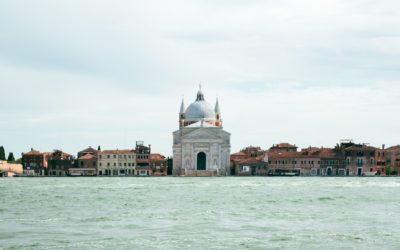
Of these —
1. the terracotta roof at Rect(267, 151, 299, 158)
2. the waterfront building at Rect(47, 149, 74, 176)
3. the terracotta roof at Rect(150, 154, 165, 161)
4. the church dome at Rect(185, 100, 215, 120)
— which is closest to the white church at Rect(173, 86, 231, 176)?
the terracotta roof at Rect(150, 154, 165, 161)

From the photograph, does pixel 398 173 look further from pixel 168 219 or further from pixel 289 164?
pixel 168 219

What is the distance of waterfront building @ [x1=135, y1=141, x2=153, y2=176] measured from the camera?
353ft

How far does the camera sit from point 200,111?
115000 millimetres

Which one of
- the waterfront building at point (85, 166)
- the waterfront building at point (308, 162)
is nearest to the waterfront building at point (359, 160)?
the waterfront building at point (308, 162)

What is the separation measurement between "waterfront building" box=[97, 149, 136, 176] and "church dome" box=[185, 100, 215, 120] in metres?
10.9

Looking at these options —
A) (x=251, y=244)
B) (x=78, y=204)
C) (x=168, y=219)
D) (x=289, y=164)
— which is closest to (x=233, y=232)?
(x=251, y=244)

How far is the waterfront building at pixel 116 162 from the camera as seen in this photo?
108m

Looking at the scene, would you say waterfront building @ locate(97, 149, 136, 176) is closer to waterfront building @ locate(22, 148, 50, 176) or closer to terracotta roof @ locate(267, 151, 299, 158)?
waterfront building @ locate(22, 148, 50, 176)

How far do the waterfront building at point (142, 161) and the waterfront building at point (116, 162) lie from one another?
569 millimetres

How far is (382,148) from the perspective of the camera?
359 ft

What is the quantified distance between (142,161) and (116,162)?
11.6 ft

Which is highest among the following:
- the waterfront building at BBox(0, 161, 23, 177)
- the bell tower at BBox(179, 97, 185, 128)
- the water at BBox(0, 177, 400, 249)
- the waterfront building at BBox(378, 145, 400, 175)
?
the bell tower at BBox(179, 97, 185, 128)

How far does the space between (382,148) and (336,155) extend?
666 cm

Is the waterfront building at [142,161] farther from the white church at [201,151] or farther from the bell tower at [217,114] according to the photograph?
the bell tower at [217,114]
